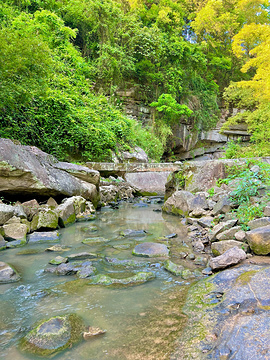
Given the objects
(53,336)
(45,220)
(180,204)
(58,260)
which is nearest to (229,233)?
(58,260)

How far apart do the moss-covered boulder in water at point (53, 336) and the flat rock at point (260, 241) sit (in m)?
1.89

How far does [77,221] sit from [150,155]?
1012 centimetres

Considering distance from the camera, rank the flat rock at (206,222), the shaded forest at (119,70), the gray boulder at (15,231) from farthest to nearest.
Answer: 1. the shaded forest at (119,70)
2. the flat rock at (206,222)
3. the gray boulder at (15,231)

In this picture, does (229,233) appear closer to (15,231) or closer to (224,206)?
(224,206)

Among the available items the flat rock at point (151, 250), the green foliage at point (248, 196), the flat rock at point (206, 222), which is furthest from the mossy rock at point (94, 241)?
the green foliage at point (248, 196)

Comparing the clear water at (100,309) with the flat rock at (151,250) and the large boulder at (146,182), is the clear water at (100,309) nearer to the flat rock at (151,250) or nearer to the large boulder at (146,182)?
the flat rock at (151,250)

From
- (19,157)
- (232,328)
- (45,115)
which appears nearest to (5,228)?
(19,157)

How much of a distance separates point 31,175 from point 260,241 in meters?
4.23

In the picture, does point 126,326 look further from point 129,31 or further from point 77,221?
point 129,31

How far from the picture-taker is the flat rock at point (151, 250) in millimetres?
2986

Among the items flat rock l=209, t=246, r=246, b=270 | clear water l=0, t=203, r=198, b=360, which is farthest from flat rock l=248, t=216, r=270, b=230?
clear water l=0, t=203, r=198, b=360

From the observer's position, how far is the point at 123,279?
90.7 inches

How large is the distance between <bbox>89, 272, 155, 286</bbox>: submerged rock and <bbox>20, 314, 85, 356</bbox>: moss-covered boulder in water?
2.04 ft

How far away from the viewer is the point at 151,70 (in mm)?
16875
